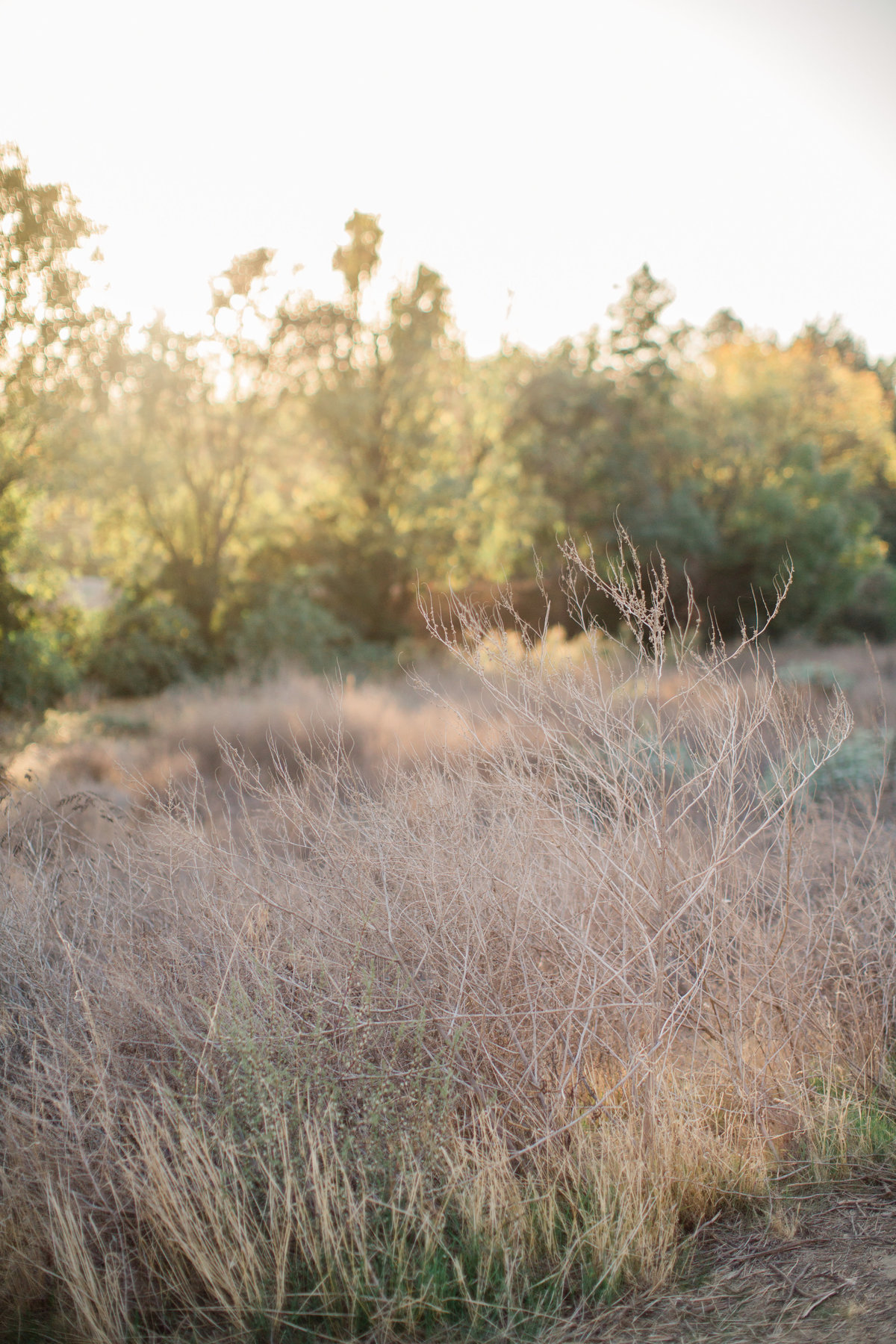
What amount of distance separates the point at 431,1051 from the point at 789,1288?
1.55 meters

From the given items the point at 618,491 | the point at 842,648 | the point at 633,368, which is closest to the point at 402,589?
the point at 618,491

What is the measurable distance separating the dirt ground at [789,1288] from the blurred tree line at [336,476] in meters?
11.4

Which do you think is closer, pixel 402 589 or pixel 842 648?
pixel 402 589

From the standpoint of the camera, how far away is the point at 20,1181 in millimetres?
3299

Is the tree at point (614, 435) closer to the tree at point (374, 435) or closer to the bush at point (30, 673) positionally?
the tree at point (374, 435)

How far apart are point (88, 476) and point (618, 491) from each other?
1383cm

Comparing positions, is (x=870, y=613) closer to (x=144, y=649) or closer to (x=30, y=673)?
(x=144, y=649)

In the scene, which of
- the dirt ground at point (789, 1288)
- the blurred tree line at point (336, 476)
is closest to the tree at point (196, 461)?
the blurred tree line at point (336, 476)

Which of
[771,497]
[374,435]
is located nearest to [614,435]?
[771,497]

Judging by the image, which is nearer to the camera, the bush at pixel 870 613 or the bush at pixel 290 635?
the bush at pixel 290 635

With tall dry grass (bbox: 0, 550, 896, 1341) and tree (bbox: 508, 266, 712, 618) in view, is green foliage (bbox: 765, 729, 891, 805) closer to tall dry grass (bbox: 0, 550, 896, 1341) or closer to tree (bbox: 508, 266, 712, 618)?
tall dry grass (bbox: 0, 550, 896, 1341)

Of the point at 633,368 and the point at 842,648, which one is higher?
the point at 633,368

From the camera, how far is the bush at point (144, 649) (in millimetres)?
17297

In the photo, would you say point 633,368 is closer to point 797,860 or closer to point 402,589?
point 402,589
